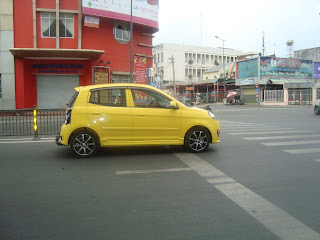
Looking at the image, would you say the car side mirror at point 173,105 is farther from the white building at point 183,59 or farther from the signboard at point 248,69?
the white building at point 183,59

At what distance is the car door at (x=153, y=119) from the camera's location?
7.07 meters

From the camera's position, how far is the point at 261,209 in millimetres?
3857

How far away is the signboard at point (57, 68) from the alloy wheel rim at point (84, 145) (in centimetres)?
1512

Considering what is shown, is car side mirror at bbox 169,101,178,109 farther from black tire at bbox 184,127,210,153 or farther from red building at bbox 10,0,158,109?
A: red building at bbox 10,0,158,109

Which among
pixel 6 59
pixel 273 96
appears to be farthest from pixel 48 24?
pixel 273 96

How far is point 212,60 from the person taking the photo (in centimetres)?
9575

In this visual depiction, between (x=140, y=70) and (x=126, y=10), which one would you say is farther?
(x=126, y=10)

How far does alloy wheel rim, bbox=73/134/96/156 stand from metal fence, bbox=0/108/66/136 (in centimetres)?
455

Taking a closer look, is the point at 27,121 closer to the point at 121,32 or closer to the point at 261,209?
the point at 261,209

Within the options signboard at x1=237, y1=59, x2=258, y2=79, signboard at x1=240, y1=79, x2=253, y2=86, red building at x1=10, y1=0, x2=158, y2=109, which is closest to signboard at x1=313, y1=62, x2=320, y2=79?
signboard at x1=237, y1=59, x2=258, y2=79

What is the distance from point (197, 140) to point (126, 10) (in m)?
16.9

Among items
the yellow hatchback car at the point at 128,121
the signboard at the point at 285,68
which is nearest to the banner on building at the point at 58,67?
the yellow hatchback car at the point at 128,121

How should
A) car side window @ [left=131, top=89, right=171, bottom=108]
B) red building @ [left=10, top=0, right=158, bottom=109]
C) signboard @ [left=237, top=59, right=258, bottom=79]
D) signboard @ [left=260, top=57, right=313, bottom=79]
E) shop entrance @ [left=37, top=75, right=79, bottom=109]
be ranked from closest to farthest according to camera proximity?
car side window @ [left=131, top=89, right=171, bottom=108], red building @ [left=10, top=0, right=158, bottom=109], shop entrance @ [left=37, top=75, right=79, bottom=109], signboard @ [left=260, top=57, right=313, bottom=79], signboard @ [left=237, top=59, right=258, bottom=79]

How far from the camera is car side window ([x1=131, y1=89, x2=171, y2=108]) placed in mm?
7156
